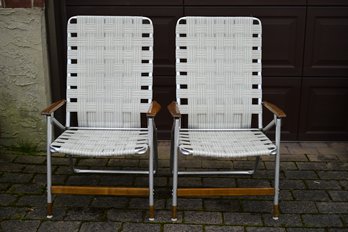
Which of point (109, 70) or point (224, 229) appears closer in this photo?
point (224, 229)

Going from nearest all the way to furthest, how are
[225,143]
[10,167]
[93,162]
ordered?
[225,143], [10,167], [93,162]

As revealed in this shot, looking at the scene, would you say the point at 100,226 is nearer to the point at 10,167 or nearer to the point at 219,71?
the point at 10,167

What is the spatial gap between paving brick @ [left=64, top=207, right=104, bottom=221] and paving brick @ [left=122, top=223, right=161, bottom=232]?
0.68 ft

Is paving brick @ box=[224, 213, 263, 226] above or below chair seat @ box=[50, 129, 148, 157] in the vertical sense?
below

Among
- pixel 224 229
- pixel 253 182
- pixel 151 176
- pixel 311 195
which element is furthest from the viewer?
pixel 253 182

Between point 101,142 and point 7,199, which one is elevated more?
point 101,142

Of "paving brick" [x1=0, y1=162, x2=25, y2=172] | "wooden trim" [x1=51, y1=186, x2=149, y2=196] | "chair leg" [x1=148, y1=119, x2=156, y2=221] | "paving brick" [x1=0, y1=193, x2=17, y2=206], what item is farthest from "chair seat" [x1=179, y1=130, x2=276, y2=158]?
"paving brick" [x1=0, y1=162, x2=25, y2=172]

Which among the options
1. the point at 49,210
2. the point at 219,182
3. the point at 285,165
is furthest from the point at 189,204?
the point at 285,165

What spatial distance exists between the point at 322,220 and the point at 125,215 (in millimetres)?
1293

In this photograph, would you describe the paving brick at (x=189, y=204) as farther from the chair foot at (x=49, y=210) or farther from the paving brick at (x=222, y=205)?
the chair foot at (x=49, y=210)

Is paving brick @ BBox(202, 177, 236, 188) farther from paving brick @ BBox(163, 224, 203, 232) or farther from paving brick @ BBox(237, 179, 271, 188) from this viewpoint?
paving brick @ BBox(163, 224, 203, 232)

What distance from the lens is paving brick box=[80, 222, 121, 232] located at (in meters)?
2.90

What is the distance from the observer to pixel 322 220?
3010 millimetres

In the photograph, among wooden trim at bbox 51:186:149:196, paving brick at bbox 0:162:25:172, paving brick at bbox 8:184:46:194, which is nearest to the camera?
wooden trim at bbox 51:186:149:196
